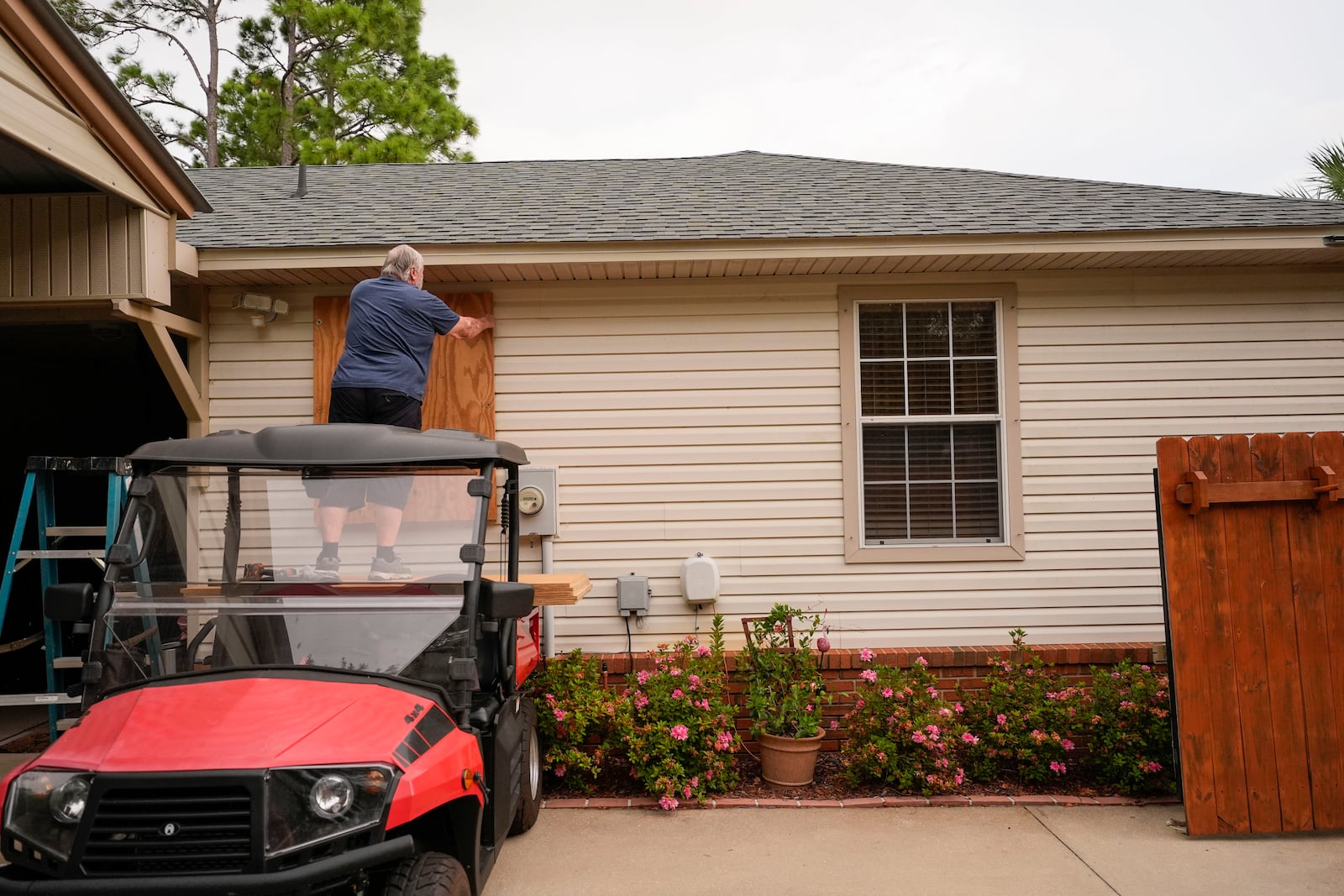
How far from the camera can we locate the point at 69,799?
2219 mm

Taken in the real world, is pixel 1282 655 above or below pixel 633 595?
below

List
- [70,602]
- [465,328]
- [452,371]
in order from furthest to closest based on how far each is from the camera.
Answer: [452,371] < [465,328] < [70,602]

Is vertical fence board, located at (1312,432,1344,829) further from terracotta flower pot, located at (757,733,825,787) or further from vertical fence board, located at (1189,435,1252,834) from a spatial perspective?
terracotta flower pot, located at (757,733,825,787)

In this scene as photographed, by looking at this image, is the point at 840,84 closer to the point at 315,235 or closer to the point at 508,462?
the point at 315,235

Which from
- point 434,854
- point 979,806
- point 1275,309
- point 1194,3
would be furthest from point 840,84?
point 434,854

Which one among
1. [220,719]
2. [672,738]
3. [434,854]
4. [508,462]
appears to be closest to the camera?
[220,719]

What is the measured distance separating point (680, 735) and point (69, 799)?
8.95ft

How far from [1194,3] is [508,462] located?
17978mm

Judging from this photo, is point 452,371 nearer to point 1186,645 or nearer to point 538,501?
point 538,501

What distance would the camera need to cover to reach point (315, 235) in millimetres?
5488

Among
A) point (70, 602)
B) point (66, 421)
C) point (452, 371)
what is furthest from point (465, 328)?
point (66, 421)

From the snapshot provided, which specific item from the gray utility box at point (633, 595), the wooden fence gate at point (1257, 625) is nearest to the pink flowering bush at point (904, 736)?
the wooden fence gate at point (1257, 625)

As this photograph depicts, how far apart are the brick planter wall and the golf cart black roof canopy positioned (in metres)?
2.70

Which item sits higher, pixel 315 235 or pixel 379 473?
pixel 315 235
